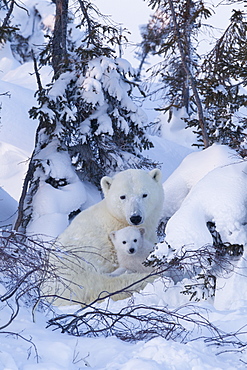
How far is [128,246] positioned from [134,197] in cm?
71

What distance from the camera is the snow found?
8.68 ft

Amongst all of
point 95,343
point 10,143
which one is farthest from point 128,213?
point 10,143

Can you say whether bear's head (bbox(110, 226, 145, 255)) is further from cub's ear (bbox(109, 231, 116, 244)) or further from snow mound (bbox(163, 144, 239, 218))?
snow mound (bbox(163, 144, 239, 218))

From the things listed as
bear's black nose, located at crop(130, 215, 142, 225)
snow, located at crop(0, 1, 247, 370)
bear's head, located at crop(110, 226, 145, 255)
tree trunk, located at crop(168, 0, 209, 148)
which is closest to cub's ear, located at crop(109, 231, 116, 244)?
bear's head, located at crop(110, 226, 145, 255)

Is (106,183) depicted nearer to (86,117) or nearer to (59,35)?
(86,117)

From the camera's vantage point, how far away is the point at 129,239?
6270 millimetres

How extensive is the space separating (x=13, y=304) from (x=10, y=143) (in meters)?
13.4

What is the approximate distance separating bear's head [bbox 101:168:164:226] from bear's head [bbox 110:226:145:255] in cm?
11

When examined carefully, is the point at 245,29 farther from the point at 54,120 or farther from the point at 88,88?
the point at 54,120

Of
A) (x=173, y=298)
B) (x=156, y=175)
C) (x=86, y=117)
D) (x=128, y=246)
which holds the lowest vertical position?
(x=173, y=298)

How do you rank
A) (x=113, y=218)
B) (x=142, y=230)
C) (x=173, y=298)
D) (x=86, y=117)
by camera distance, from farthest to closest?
1. (x=86, y=117)
2. (x=113, y=218)
3. (x=142, y=230)
4. (x=173, y=298)

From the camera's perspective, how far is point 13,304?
3482mm

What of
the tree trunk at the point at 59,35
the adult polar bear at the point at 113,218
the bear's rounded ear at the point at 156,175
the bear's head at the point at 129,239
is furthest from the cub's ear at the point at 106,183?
the tree trunk at the point at 59,35

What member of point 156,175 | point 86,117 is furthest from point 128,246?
point 86,117
